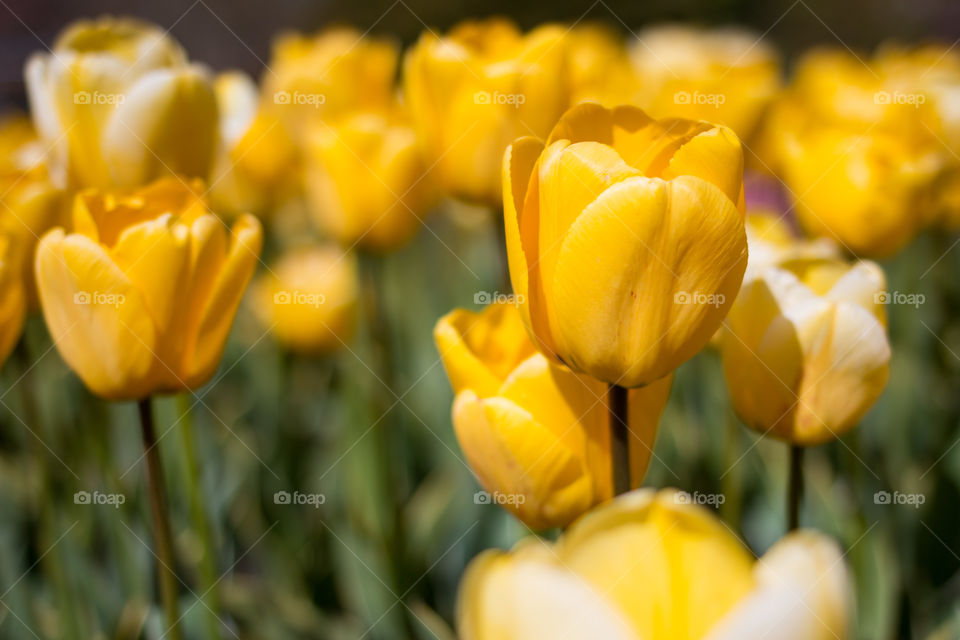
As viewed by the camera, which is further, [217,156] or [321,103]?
[321,103]

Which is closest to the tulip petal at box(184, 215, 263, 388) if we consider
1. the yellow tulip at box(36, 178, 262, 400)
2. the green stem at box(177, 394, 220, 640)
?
the yellow tulip at box(36, 178, 262, 400)

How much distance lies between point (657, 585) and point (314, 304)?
1.26 metres

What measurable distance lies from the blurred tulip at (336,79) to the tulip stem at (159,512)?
873 millimetres

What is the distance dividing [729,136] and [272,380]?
53.1 inches

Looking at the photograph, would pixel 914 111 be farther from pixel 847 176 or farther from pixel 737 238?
pixel 737 238

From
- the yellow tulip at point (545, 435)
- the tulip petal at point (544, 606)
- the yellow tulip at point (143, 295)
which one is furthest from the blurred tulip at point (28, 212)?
the tulip petal at point (544, 606)

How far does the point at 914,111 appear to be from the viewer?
132cm

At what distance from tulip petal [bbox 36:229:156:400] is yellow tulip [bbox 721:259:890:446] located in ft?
1.62

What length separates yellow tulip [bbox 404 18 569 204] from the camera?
3.59 feet

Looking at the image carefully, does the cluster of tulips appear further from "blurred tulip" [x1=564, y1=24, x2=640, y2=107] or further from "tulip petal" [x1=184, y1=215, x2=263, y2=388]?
"blurred tulip" [x1=564, y1=24, x2=640, y2=107]

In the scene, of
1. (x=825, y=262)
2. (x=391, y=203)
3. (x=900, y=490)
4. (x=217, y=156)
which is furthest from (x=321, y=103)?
(x=900, y=490)

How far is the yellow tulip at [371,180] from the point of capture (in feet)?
4.43

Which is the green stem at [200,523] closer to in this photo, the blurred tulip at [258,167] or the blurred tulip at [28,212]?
the blurred tulip at [28,212]

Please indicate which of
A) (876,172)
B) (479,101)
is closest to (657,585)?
(479,101)
